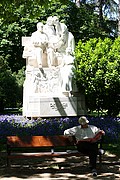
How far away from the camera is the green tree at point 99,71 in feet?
46.7

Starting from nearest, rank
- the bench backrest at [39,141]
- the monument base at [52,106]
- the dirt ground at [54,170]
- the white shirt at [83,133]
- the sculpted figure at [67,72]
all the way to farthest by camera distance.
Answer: the dirt ground at [54,170], the white shirt at [83,133], the bench backrest at [39,141], the sculpted figure at [67,72], the monument base at [52,106]

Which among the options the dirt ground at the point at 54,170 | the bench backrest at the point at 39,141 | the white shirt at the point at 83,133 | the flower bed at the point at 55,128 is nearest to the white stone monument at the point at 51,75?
the flower bed at the point at 55,128

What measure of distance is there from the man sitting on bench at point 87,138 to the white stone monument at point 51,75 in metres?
7.41

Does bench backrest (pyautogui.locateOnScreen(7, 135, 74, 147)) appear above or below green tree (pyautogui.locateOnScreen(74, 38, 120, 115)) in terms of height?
below

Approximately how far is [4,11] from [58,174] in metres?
5.70

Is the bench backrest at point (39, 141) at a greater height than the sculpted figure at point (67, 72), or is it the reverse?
the sculpted figure at point (67, 72)

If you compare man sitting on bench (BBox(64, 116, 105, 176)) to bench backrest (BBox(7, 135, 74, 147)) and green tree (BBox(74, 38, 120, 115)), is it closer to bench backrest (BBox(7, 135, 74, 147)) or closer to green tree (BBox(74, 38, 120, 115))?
bench backrest (BBox(7, 135, 74, 147))

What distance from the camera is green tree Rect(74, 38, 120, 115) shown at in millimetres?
14242

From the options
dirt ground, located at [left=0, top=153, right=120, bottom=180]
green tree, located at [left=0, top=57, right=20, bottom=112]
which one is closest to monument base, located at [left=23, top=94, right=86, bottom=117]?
dirt ground, located at [left=0, top=153, right=120, bottom=180]

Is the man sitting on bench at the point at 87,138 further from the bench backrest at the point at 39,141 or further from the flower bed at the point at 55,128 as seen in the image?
the flower bed at the point at 55,128

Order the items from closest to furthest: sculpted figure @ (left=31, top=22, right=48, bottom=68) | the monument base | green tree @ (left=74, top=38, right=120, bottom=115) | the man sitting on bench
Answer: the man sitting on bench, green tree @ (left=74, top=38, right=120, bottom=115), the monument base, sculpted figure @ (left=31, top=22, right=48, bottom=68)

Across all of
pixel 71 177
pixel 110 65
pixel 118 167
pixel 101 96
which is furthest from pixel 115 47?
pixel 71 177

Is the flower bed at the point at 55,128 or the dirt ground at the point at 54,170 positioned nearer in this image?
the dirt ground at the point at 54,170

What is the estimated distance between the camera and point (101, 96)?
14.9 metres
